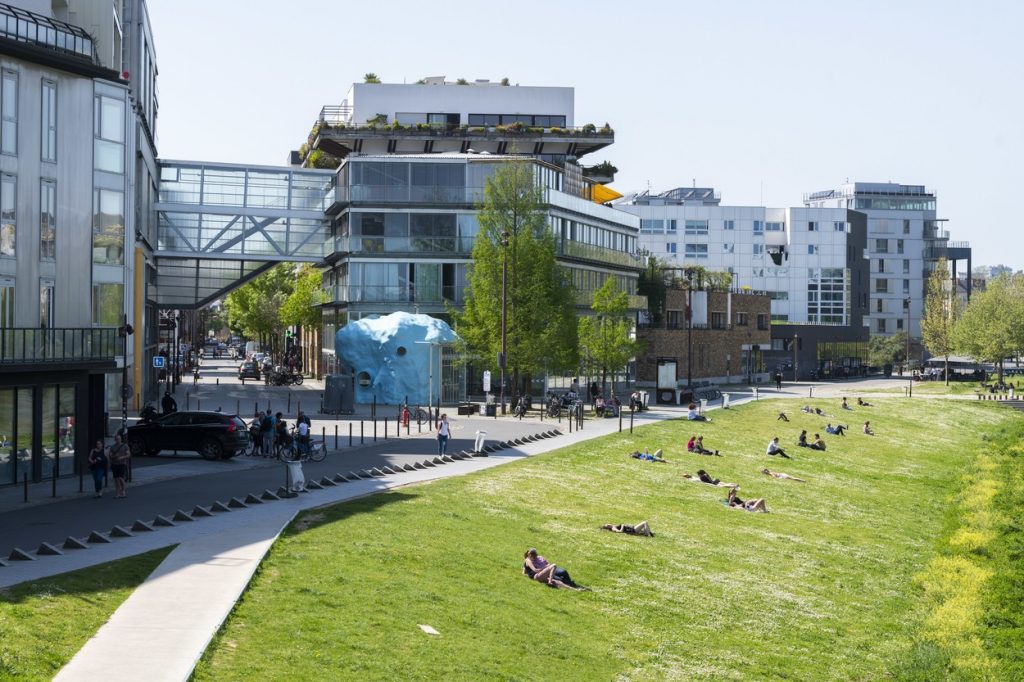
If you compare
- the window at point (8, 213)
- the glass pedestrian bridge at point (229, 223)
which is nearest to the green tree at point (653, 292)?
the glass pedestrian bridge at point (229, 223)

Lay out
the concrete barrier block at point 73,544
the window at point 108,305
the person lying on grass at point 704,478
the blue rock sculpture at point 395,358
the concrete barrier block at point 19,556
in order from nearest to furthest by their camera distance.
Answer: the concrete barrier block at point 19,556
the concrete barrier block at point 73,544
the person lying on grass at point 704,478
the window at point 108,305
the blue rock sculpture at point 395,358

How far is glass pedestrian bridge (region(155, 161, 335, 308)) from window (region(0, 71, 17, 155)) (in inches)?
1593

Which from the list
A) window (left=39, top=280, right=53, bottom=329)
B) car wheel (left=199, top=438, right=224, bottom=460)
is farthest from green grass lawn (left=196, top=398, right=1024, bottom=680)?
window (left=39, top=280, right=53, bottom=329)

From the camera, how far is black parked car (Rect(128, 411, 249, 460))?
1569 inches

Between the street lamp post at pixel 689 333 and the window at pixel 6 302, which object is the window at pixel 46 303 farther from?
the street lamp post at pixel 689 333

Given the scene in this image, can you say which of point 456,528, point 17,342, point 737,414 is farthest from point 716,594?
point 737,414

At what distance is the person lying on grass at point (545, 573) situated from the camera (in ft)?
82.2

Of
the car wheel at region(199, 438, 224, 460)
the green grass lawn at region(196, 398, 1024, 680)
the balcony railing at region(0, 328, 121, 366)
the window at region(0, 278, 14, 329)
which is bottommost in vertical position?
Result: the green grass lawn at region(196, 398, 1024, 680)

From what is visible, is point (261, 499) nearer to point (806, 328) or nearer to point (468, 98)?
point (468, 98)

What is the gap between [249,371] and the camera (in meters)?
89.9

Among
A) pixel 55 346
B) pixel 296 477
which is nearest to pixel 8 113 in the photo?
pixel 55 346

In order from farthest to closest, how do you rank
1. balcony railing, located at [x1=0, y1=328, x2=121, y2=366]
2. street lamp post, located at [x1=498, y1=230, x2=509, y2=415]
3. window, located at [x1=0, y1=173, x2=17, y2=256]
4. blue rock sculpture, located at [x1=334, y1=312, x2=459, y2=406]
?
blue rock sculpture, located at [x1=334, y1=312, x2=459, y2=406] < street lamp post, located at [x1=498, y1=230, x2=509, y2=415] < window, located at [x1=0, y1=173, x2=17, y2=256] < balcony railing, located at [x1=0, y1=328, x2=121, y2=366]

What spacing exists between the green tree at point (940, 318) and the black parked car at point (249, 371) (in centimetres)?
6646

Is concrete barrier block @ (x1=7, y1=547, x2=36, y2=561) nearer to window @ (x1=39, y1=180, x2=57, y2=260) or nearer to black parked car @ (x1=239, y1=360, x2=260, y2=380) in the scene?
window @ (x1=39, y1=180, x2=57, y2=260)
